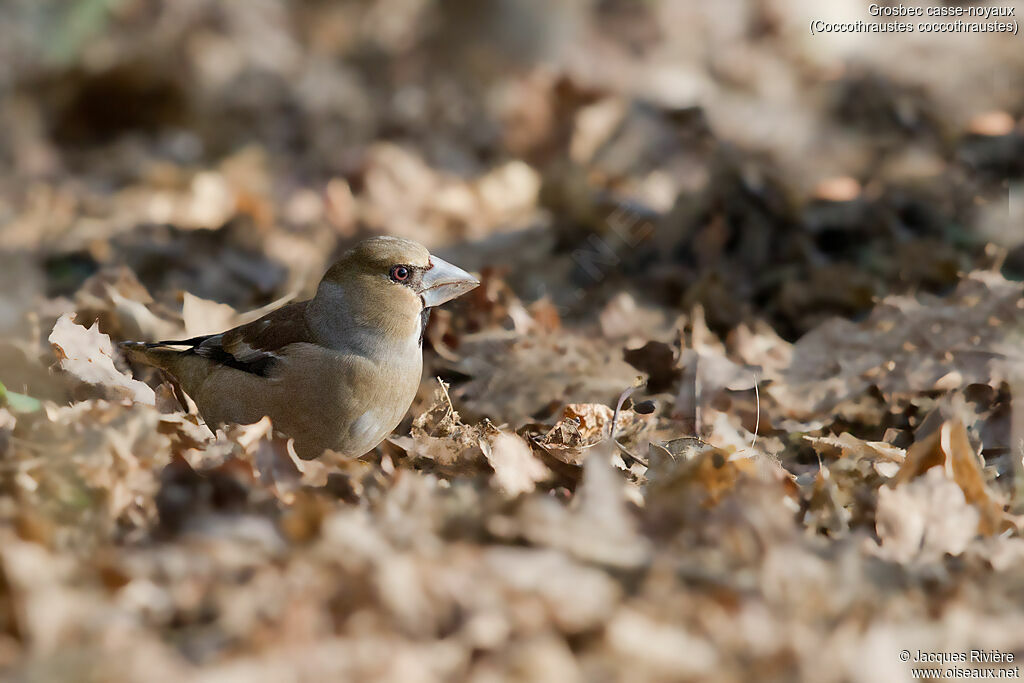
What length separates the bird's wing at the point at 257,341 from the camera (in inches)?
147

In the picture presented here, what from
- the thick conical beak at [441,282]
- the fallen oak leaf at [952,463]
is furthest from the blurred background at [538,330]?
the thick conical beak at [441,282]

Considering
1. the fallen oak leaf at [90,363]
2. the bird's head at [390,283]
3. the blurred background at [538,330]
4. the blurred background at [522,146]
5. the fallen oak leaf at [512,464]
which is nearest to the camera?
the blurred background at [538,330]

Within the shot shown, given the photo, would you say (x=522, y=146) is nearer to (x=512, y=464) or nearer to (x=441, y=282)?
(x=441, y=282)

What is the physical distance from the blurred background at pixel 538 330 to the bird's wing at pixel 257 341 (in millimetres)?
461

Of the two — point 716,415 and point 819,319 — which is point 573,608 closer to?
point 716,415

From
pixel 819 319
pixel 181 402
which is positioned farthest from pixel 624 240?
pixel 181 402

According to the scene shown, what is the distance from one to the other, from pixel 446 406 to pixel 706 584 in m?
1.94

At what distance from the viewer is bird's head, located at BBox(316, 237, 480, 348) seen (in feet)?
12.3

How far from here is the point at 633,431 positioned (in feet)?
12.5

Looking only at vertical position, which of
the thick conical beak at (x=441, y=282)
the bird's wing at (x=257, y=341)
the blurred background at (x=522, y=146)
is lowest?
the blurred background at (x=522, y=146)

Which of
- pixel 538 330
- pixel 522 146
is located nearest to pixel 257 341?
pixel 538 330

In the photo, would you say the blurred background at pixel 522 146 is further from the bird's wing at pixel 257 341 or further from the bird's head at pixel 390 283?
the bird's head at pixel 390 283

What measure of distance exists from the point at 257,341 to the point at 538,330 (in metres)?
1.43

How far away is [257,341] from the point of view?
→ 12.5 ft
